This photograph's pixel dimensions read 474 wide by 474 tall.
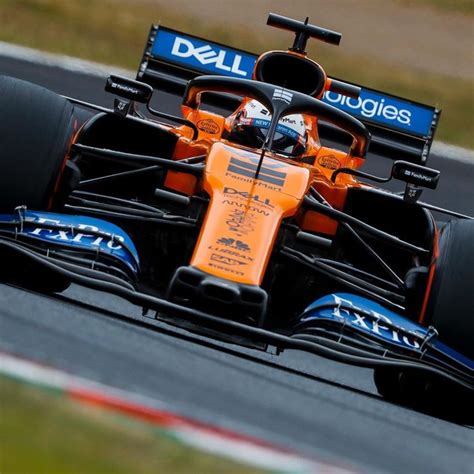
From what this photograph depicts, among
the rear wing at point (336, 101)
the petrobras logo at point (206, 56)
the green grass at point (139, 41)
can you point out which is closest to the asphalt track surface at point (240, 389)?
the rear wing at point (336, 101)

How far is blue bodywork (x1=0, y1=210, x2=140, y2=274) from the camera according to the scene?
5992 millimetres

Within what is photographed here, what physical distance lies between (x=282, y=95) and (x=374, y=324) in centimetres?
171

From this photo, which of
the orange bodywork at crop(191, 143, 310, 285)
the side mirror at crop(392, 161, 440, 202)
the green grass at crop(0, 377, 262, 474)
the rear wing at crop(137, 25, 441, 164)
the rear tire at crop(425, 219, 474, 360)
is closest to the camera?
the green grass at crop(0, 377, 262, 474)

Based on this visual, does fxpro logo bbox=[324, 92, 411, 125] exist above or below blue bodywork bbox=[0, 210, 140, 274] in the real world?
above

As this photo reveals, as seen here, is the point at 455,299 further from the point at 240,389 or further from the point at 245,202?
the point at 240,389

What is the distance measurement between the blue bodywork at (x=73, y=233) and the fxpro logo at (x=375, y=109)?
12.4ft

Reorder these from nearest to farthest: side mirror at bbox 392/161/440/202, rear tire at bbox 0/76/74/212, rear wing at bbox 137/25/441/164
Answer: rear tire at bbox 0/76/74/212 < side mirror at bbox 392/161/440/202 < rear wing at bbox 137/25/441/164

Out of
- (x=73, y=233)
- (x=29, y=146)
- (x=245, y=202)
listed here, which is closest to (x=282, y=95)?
(x=245, y=202)

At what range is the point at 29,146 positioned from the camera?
6.39 meters

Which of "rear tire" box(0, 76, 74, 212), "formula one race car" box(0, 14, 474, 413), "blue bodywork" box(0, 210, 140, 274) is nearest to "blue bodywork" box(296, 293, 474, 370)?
"formula one race car" box(0, 14, 474, 413)

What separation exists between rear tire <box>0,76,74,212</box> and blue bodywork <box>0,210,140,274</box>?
177 millimetres

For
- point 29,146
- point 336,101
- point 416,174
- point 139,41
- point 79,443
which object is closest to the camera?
point 79,443

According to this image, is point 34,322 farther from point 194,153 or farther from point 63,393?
point 194,153

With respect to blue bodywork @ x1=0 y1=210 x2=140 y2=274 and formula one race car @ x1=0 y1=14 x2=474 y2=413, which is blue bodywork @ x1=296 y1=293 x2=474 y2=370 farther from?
blue bodywork @ x1=0 y1=210 x2=140 y2=274
